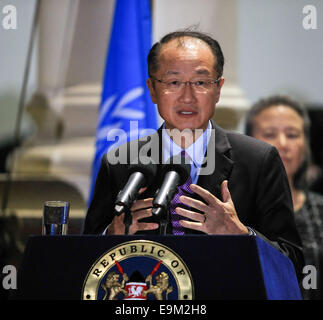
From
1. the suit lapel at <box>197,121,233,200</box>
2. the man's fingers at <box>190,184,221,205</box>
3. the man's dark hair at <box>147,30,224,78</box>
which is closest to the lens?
the man's fingers at <box>190,184,221,205</box>

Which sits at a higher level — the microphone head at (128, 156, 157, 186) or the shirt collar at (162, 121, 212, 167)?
the shirt collar at (162, 121, 212, 167)

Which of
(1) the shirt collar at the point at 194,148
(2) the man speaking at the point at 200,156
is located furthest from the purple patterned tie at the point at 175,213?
(1) the shirt collar at the point at 194,148

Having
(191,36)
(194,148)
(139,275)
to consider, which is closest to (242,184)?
(194,148)

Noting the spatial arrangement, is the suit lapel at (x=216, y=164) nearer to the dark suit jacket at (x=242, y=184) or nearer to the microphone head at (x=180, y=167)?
the dark suit jacket at (x=242, y=184)

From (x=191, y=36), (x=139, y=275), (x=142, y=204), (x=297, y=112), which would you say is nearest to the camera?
(x=139, y=275)

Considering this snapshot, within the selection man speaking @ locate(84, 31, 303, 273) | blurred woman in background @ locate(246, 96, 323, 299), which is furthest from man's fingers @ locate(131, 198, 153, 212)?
blurred woman in background @ locate(246, 96, 323, 299)

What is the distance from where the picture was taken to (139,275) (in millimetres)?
2102

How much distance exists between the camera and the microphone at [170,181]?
2145mm

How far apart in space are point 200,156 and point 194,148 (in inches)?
1.7

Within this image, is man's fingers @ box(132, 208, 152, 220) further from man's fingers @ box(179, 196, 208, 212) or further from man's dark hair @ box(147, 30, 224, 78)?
man's dark hair @ box(147, 30, 224, 78)

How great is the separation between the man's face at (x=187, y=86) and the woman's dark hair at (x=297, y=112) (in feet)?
6.37

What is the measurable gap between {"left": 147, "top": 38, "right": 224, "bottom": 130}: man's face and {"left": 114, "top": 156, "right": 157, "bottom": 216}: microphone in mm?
406

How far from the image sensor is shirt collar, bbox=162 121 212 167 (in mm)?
2777

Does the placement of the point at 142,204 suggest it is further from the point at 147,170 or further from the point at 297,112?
the point at 297,112
